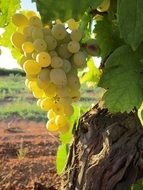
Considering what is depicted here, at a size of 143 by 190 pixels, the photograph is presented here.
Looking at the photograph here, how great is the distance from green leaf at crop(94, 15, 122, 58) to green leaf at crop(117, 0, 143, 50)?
35 centimetres

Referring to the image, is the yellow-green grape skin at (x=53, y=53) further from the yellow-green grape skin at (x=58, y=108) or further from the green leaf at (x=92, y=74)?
the green leaf at (x=92, y=74)

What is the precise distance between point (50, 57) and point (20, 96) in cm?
1215

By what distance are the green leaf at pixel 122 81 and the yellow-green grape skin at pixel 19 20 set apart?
0.29 meters

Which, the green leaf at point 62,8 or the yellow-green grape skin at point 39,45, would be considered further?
the yellow-green grape skin at point 39,45

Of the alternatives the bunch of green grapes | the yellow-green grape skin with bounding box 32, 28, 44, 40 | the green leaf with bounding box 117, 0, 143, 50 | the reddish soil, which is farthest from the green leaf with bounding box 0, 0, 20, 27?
the reddish soil

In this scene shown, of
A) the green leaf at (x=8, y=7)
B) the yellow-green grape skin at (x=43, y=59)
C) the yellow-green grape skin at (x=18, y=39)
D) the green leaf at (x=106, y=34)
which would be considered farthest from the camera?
the green leaf at (x=8, y=7)

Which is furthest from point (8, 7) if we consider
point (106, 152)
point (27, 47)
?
point (106, 152)

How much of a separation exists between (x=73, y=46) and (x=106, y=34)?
0.23 meters

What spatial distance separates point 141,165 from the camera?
2.08 metres

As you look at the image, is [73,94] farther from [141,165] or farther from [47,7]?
[141,165]

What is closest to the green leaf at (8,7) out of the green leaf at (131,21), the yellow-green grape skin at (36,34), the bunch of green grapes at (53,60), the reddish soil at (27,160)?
the bunch of green grapes at (53,60)

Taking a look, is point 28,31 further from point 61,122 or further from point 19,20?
point 61,122

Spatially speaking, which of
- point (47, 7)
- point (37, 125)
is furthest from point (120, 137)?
point (37, 125)

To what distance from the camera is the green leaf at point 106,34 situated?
1781 mm
